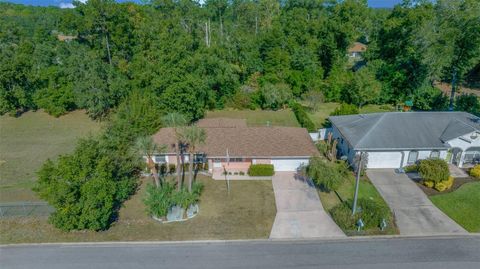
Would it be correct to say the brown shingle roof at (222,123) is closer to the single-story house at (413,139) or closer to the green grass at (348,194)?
the single-story house at (413,139)

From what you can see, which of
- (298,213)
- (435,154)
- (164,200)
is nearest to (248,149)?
(298,213)

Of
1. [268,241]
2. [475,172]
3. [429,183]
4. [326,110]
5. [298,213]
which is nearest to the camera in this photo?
[268,241]

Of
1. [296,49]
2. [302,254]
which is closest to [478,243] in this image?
[302,254]

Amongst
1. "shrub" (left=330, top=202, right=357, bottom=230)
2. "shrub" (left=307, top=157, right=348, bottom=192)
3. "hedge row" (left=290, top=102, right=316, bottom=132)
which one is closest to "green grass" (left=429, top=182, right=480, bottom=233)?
"shrub" (left=330, top=202, right=357, bottom=230)

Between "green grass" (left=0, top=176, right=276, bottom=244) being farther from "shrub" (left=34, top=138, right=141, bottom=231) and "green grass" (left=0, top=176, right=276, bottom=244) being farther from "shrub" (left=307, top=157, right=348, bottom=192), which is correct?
"shrub" (left=307, top=157, right=348, bottom=192)

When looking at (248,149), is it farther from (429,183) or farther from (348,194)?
(429,183)

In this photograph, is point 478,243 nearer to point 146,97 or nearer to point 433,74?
point 433,74

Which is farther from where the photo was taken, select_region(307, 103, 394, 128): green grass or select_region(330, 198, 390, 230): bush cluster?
select_region(307, 103, 394, 128): green grass
